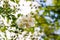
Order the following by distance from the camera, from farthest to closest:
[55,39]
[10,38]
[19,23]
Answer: [10,38] → [19,23] → [55,39]

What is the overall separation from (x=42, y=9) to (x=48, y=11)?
0.10 feet

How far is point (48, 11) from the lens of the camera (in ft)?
1.74

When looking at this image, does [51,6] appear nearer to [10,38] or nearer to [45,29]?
[45,29]

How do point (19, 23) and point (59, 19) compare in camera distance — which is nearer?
point (59, 19)

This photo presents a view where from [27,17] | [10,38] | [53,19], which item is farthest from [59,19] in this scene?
[10,38]

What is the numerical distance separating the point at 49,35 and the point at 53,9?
0.08m

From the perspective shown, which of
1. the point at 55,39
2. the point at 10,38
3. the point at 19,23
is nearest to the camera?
the point at 55,39

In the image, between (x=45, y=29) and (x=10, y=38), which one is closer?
(x=45, y=29)

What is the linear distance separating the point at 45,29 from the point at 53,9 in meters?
0.07

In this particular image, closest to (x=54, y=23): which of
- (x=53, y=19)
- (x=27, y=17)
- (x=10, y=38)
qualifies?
(x=53, y=19)

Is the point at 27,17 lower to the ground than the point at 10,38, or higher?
higher

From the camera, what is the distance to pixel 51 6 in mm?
503

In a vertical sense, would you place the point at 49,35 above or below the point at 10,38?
above

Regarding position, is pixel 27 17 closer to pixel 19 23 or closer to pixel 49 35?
pixel 19 23
